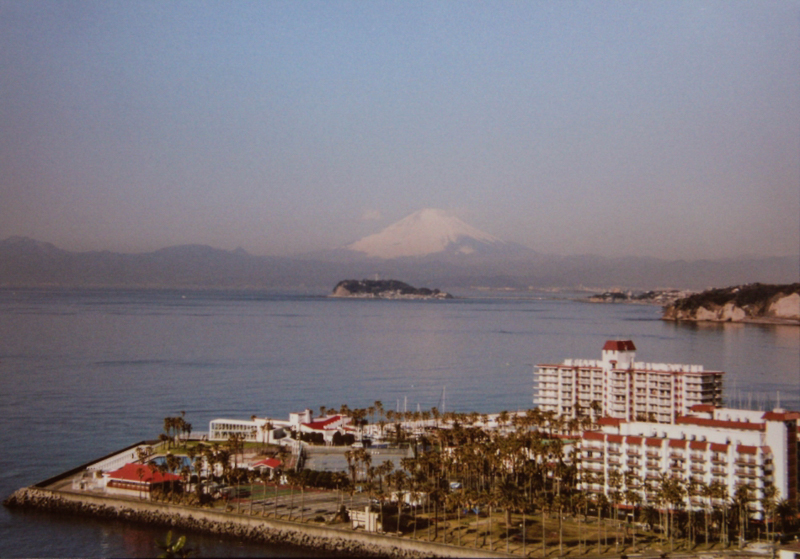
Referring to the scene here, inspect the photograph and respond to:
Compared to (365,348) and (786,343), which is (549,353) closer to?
(365,348)

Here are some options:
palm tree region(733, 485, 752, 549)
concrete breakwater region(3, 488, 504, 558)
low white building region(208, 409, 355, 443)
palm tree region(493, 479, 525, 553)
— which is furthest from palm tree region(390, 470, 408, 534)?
low white building region(208, 409, 355, 443)

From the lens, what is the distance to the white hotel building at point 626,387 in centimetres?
2191

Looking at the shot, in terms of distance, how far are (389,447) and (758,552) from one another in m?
9.42

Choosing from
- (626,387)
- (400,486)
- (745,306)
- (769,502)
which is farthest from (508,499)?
(745,306)

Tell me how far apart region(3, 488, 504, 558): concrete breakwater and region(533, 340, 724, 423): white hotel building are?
11.1 meters

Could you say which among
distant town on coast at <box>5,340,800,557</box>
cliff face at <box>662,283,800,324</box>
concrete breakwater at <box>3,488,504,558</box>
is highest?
cliff face at <box>662,283,800,324</box>

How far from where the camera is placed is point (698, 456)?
13.9 metres

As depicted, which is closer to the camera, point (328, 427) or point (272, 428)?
point (272, 428)

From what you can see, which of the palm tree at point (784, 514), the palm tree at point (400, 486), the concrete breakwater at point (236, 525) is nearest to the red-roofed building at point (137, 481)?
the concrete breakwater at point (236, 525)

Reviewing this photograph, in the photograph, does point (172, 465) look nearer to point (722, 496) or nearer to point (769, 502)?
point (722, 496)

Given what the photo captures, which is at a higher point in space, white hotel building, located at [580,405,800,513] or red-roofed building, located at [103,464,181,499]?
white hotel building, located at [580,405,800,513]

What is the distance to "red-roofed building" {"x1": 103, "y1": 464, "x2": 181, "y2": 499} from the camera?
1537cm

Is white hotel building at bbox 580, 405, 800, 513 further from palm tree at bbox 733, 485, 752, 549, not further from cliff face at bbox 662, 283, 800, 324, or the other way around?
cliff face at bbox 662, 283, 800, 324

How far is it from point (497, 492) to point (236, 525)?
4.31 metres
